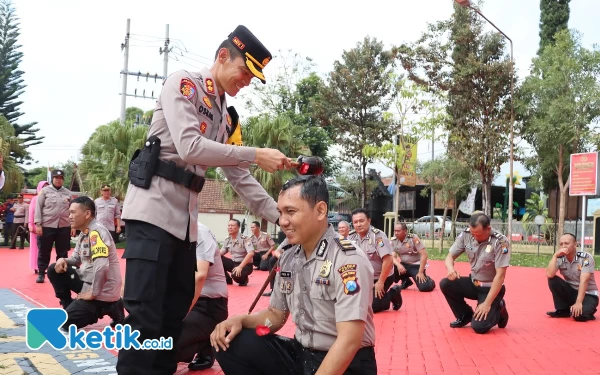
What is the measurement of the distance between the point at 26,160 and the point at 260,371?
106ft

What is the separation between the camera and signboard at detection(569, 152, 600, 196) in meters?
15.6

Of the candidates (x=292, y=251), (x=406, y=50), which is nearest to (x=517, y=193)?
(x=406, y=50)

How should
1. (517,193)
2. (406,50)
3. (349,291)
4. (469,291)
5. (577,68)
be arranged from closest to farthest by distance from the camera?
A: (349,291), (469,291), (577,68), (406,50), (517,193)

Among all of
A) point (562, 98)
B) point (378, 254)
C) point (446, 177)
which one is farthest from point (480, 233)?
point (446, 177)

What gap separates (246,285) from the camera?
35.5 ft

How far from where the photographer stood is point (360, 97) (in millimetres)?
28109

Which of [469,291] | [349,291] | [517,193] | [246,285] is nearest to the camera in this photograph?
[349,291]

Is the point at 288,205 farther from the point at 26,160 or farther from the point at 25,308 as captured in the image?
the point at 26,160

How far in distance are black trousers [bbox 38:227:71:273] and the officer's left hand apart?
643 cm

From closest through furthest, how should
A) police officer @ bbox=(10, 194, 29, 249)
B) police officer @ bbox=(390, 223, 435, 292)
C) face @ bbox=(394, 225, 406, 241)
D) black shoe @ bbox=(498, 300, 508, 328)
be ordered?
black shoe @ bbox=(498, 300, 508, 328) < police officer @ bbox=(390, 223, 435, 292) < face @ bbox=(394, 225, 406, 241) < police officer @ bbox=(10, 194, 29, 249)

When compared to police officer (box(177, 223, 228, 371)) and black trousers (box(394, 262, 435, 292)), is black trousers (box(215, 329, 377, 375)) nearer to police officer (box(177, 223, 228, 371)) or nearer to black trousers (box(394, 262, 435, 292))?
police officer (box(177, 223, 228, 371))

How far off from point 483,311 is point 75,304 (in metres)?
3.91

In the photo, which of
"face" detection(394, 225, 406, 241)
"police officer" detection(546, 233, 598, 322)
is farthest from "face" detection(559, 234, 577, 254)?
"face" detection(394, 225, 406, 241)

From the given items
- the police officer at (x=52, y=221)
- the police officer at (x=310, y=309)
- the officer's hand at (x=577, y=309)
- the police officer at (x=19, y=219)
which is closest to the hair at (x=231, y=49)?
the police officer at (x=310, y=309)
